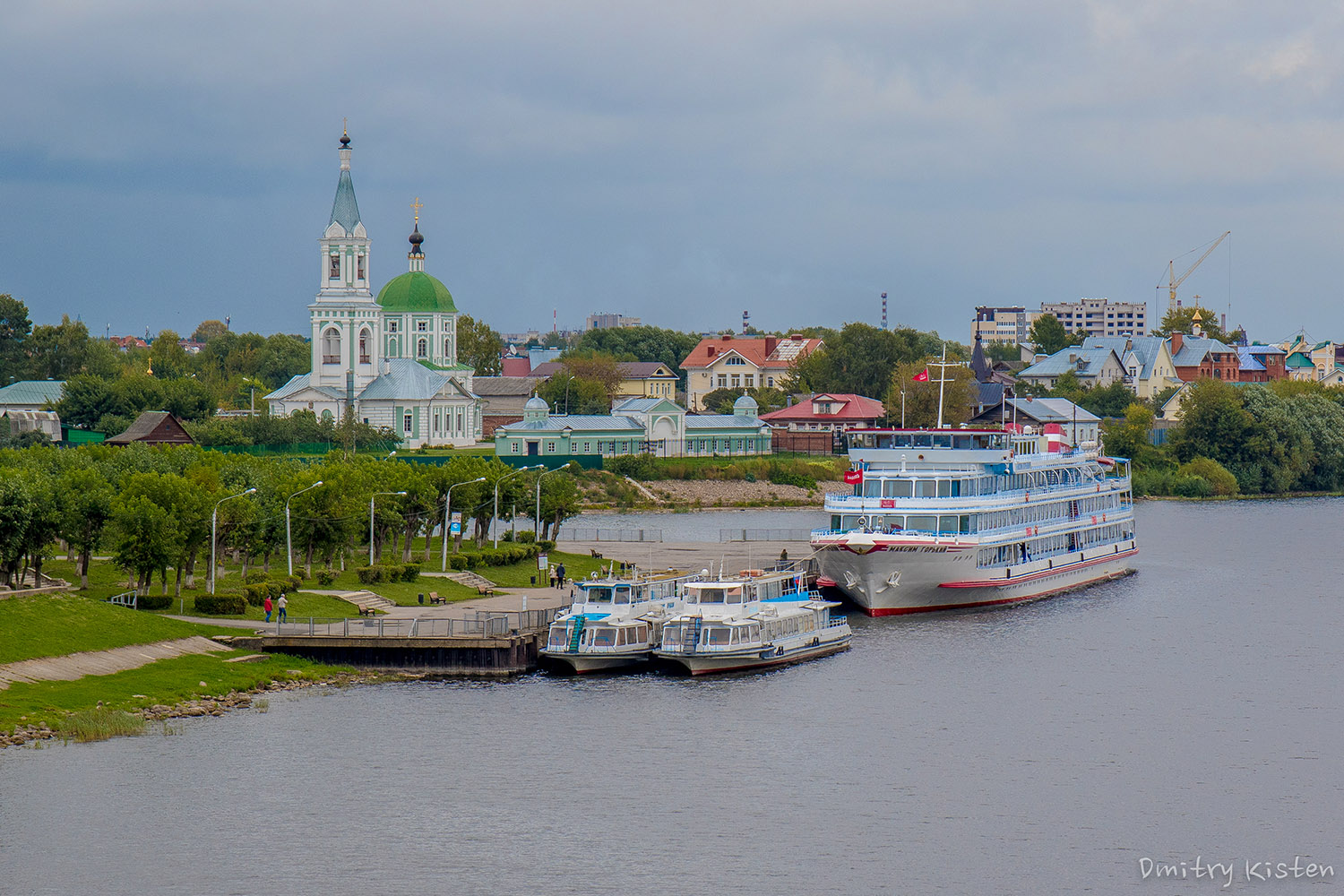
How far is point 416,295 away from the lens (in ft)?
641

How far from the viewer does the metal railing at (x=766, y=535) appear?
107206 millimetres

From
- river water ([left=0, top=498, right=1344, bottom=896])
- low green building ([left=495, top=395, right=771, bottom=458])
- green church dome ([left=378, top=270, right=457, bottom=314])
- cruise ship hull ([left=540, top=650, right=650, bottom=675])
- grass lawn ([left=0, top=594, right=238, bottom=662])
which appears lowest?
river water ([left=0, top=498, right=1344, bottom=896])

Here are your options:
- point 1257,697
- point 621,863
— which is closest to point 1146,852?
point 621,863

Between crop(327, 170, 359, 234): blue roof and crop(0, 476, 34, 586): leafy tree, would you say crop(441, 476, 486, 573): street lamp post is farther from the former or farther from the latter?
crop(327, 170, 359, 234): blue roof

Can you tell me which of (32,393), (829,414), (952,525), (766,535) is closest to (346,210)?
(32,393)

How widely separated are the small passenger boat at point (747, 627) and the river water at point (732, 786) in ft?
3.47

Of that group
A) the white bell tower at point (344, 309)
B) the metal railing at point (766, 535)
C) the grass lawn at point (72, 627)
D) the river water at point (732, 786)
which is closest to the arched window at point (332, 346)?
the white bell tower at point (344, 309)

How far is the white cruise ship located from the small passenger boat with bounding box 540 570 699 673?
16075 millimetres

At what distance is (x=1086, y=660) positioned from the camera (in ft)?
230

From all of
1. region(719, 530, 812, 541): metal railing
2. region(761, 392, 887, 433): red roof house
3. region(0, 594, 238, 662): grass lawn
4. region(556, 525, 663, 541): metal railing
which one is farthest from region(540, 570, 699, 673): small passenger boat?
region(761, 392, 887, 433): red roof house

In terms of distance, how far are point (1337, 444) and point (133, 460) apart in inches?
5258

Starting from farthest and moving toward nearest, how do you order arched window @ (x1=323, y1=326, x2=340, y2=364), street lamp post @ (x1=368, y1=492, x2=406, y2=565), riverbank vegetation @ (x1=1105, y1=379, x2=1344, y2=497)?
arched window @ (x1=323, y1=326, x2=340, y2=364) → riverbank vegetation @ (x1=1105, y1=379, x2=1344, y2=497) → street lamp post @ (x1=368, y1=492, x2=406, y2=565)

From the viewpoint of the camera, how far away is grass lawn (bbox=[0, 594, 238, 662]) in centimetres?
5759

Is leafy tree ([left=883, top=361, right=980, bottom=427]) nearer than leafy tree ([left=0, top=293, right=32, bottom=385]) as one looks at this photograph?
Yes
